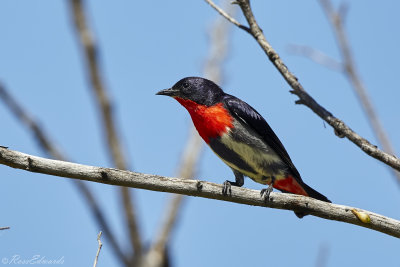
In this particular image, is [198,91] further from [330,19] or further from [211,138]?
[330,19]

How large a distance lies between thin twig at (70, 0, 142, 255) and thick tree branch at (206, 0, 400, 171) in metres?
1.28

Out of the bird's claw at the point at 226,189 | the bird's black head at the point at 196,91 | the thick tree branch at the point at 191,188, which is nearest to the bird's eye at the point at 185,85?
the bird's black head at the point at 196,91

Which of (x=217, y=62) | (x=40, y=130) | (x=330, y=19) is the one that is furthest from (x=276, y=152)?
(x=217, y=62)

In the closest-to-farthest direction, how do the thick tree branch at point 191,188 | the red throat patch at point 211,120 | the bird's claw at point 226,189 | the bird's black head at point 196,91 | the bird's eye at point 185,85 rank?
the thick tree branch at point 191,188 → the bird's claw at point 226,189 → the red throat patch at point 211,120 → the bird's black head at point 196,91 → the bird's eye at point 185,85

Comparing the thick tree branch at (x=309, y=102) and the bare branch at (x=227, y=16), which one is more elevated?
the bare branch at (x=227, y=16)

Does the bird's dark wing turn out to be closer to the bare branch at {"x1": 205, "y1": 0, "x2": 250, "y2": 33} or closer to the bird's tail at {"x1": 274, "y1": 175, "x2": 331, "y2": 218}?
the bird's tail at {"x1": 274, "y1": 175, "x2": 331, "y2": 218}

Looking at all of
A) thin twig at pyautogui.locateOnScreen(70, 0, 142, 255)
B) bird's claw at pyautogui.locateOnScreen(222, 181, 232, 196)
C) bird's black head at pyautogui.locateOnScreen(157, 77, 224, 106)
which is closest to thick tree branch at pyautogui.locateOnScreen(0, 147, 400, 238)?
bird's claw at pyautogui.locateOnScreen(222, 181, 232, 196)

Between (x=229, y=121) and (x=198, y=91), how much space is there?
1.95 feet

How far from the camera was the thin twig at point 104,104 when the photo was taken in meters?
4.39

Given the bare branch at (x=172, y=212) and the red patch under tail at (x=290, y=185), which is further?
the bare branch at (x=172, y=212)

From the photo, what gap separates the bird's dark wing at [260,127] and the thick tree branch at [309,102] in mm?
1299

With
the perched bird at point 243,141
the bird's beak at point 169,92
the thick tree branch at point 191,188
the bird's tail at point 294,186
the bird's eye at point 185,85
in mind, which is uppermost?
the bird's eye at point 185,85

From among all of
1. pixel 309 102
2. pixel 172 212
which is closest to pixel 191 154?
pixel 172 212

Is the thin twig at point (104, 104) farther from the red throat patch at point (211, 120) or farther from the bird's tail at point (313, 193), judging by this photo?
the bird's tail at point (313, 193)
